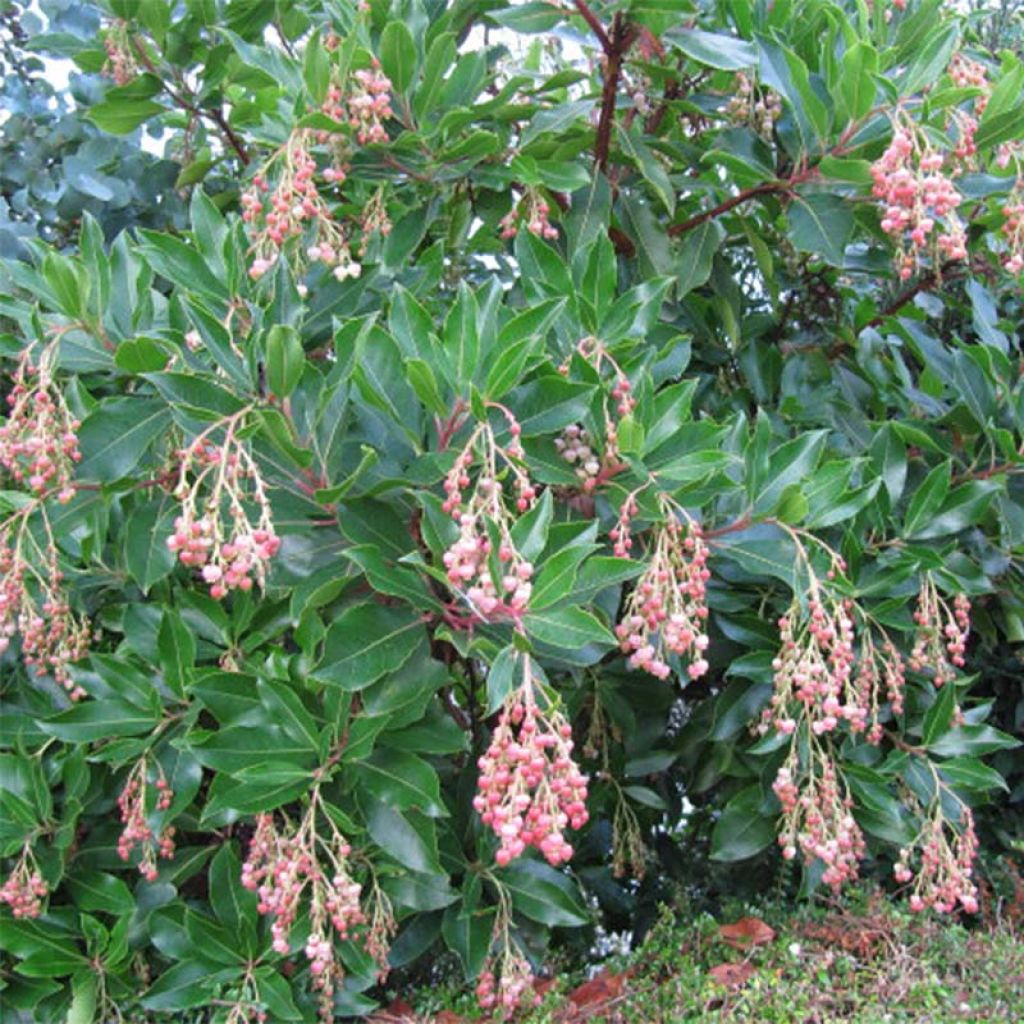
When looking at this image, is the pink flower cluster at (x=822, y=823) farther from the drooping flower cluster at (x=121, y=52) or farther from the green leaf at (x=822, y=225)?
the drooping flower cluster at (x=121, y=52)

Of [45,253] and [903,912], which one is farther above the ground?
[45,253]

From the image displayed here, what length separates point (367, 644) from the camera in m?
2.31

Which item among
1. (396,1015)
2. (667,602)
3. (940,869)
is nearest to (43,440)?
(667,602)

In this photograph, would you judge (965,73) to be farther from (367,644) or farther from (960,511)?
(367,644)

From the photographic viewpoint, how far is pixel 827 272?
3.79 m

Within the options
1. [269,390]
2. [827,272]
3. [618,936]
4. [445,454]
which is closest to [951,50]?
[827,272]

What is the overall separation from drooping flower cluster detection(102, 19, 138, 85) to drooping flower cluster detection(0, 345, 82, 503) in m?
1.37

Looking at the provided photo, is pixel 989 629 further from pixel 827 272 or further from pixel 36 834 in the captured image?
pixel 36 834

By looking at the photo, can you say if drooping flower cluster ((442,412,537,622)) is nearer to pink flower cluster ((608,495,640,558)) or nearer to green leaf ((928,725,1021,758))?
pink flower cluster ((608,495,640,558))

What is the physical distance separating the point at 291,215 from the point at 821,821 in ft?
5.29

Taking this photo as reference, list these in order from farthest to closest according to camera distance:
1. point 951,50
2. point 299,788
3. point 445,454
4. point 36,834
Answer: point 36,834 < point 951,50 < point 299,788 < point 445,454

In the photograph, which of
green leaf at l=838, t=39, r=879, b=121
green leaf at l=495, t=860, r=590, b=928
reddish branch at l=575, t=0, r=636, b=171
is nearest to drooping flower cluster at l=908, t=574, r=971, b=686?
green leaf at l=495, t=860, r=590, b=928

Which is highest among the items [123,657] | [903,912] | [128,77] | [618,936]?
[128,77]

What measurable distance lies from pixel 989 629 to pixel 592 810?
1173 millimetres
